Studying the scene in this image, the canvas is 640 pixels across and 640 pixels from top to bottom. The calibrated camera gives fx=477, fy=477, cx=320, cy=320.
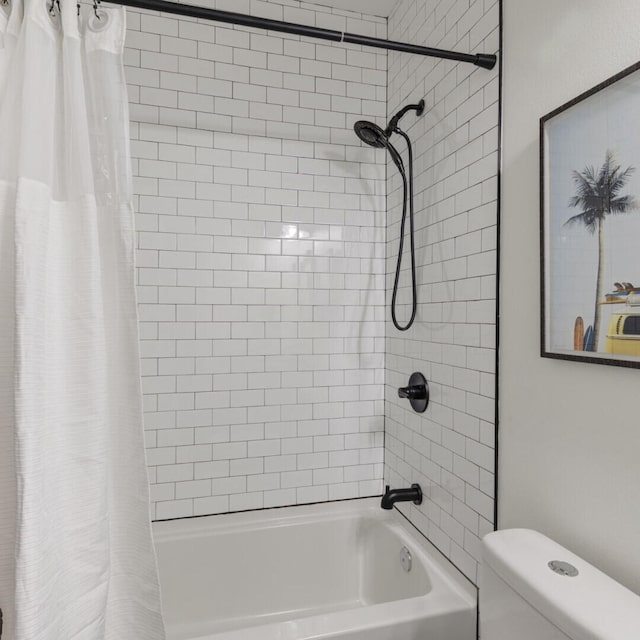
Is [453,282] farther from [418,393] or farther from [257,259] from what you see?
[257,259]

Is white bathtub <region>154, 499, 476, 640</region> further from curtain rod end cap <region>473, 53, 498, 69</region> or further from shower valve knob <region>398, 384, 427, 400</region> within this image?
curtain rod end cap <region>473, 53, 498, 69</region>

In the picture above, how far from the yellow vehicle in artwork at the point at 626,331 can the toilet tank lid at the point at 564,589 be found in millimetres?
423

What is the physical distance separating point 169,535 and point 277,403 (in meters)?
0.64

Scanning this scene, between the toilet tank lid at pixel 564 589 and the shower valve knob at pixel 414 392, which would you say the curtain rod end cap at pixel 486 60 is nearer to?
the shower valve knob at pixel 414 392

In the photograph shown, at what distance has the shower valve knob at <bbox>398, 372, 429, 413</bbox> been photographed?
173 centimetres

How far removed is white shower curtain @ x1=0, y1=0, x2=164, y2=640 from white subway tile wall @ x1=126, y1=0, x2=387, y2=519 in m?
0.83

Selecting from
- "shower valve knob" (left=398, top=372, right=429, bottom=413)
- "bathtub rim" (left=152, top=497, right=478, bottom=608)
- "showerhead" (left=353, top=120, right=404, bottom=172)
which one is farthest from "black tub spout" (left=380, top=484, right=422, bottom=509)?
"showerhead" (left=353, top=120, right=404, bottom=172)

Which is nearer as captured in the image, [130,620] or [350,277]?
[130,620]

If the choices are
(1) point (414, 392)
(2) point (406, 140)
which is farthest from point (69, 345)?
(2) point (406, 140)

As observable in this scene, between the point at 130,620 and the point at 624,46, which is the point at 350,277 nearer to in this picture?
the point at 624,46

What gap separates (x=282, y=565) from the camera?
1921 millimetres

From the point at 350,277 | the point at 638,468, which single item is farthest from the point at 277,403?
the point at 638,468

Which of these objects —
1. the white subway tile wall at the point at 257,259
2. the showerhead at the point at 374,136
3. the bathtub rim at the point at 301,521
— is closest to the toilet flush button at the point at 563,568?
the bathtub rim at the point at 301,521

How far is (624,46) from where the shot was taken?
3.07ft
